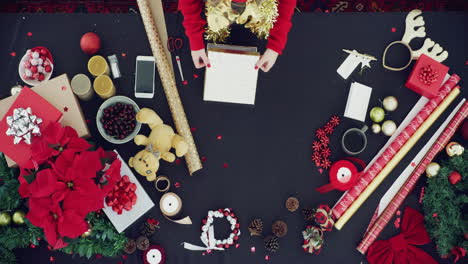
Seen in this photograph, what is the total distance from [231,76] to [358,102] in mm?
533

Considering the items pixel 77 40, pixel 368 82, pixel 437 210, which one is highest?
pixel 368 82

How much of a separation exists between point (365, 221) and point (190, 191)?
0.71 meters

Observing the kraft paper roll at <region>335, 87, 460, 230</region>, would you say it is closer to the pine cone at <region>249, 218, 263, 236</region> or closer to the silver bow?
the pine cone at <region>249, 218, 263, 236</region>

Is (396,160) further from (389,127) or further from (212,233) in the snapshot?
(212,233)

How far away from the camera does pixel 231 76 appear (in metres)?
1.35

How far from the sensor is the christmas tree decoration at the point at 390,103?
1.38 meters

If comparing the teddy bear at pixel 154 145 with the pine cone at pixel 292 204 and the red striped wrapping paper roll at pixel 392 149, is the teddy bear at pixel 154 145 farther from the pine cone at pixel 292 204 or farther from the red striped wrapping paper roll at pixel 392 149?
the red striped wrapping paper roll at pixel 392 149

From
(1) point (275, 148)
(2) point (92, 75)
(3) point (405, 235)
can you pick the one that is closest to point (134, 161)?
(2) point (92, 75)

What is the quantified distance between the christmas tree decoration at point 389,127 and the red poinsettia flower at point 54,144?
1.12 metres

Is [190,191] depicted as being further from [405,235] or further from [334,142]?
[405,235]

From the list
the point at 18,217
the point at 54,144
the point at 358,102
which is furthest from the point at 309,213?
the point at 18,217

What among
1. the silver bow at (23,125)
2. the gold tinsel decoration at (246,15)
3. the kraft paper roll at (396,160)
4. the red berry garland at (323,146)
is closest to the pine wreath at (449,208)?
the kraft paper roll at (396,160)

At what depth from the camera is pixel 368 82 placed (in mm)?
1423

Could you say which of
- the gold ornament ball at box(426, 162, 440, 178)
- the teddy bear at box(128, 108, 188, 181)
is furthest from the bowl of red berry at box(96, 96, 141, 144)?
the gold ornament ball at box(426, 162, 440, 178)
